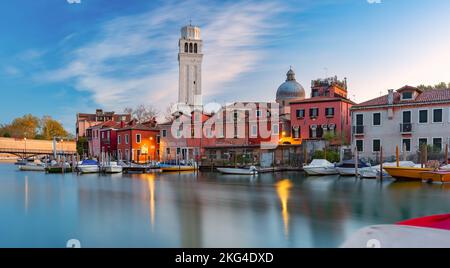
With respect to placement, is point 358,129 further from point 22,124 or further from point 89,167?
point 22,124

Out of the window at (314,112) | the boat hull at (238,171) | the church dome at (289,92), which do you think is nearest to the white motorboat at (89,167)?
the boat hull at (238,171)

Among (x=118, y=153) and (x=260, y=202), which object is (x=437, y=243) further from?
(x=118, y=153)

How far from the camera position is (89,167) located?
57.1 ft

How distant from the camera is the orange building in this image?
21.2 m

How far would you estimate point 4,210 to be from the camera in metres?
6.54

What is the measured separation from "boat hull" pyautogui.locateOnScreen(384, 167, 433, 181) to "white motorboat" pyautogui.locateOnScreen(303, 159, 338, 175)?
2904 millimetres

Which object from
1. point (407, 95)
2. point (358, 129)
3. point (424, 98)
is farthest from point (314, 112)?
point (424, 98)

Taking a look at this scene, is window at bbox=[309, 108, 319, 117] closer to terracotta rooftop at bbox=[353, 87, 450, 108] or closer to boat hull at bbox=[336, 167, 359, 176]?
terracotta rooftop at bbox=[353, 87, 450, 108]

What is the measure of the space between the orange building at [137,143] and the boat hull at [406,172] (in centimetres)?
1379

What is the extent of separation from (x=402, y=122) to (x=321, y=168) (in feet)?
11.7

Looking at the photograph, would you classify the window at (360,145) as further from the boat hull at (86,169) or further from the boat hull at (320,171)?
the boat hull at (86,169)

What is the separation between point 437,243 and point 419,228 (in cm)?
15

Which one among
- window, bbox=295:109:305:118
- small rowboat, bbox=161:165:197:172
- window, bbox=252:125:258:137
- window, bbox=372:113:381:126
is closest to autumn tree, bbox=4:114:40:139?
window, bbox=372:113:381:126

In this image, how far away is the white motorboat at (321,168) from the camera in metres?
13.9
